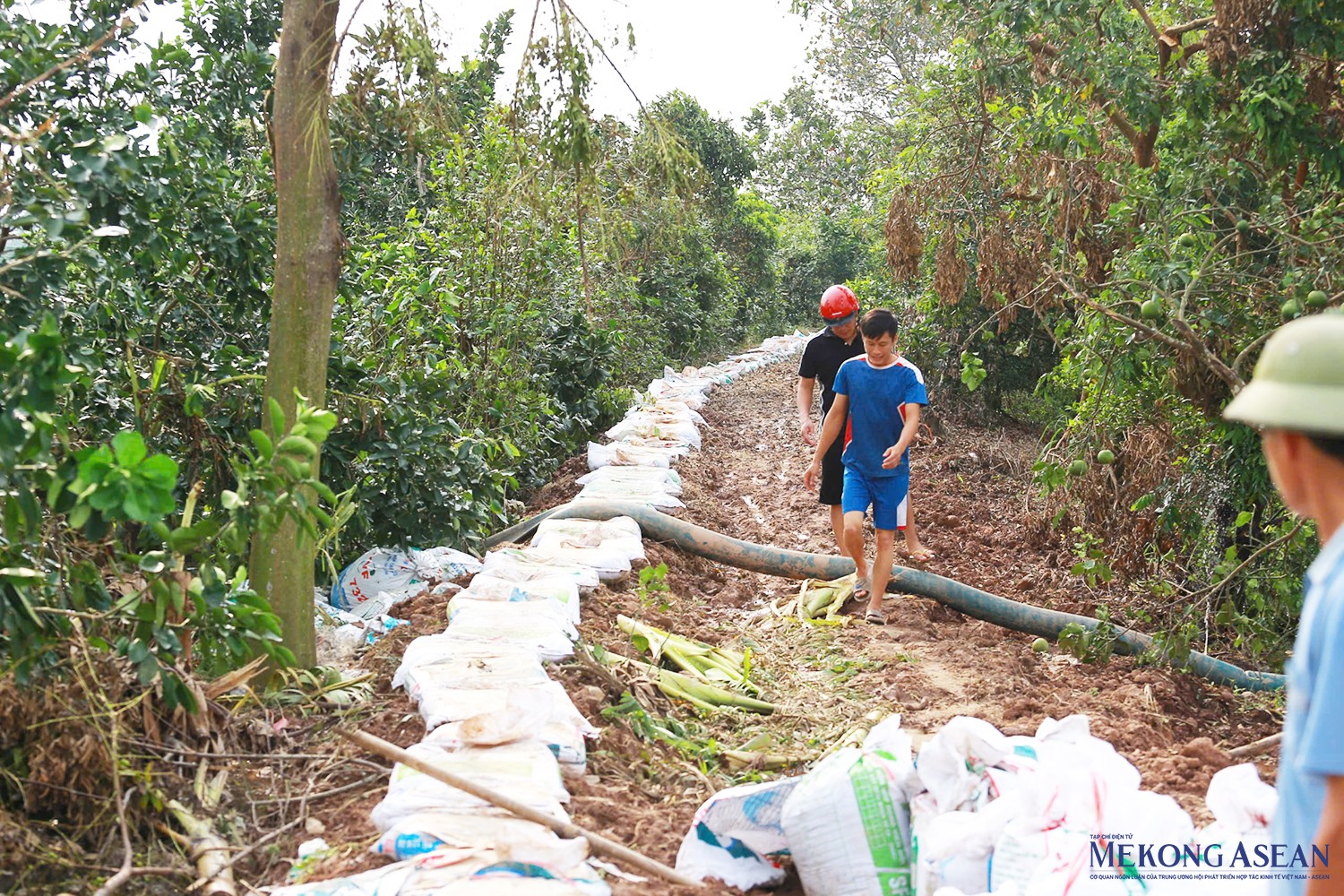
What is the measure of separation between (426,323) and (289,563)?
3177 millimetres

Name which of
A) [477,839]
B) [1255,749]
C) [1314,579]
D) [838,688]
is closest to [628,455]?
[838,688]

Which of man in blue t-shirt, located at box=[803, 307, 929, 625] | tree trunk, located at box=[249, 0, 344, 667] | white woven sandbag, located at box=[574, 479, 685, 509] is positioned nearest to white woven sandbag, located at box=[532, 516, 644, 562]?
white woven sandbag, located at box=[574, 479, 685, 509]

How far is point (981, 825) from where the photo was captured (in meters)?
2.37

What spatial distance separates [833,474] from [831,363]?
0.63m

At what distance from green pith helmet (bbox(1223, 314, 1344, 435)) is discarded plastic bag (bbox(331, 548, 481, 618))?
14.9ft

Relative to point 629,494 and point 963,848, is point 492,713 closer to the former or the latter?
point 963,848

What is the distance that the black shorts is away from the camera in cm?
588

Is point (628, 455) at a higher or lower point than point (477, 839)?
higher

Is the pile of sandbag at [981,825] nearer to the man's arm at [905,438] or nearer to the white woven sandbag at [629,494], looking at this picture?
the man's arm at [905,438]

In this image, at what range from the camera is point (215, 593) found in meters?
2.81

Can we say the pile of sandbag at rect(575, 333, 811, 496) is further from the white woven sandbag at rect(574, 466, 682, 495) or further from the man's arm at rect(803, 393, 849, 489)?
the man's arm at rect(803, 393, 849, 489)

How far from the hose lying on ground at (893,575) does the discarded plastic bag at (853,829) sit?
224 centimetres

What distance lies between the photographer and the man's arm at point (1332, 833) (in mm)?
1348

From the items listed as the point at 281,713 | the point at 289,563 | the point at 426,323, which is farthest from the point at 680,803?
the point at 426,323
